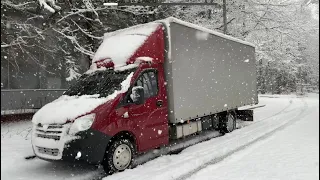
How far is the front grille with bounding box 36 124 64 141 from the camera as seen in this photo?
6117 millimetres

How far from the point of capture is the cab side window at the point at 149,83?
7363mm

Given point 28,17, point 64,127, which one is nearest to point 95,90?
point 64,127

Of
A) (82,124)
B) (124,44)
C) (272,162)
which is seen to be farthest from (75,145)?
(272,162)

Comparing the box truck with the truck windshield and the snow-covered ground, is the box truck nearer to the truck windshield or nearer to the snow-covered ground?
the truck windshield

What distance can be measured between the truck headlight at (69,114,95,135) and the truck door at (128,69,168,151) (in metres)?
1.00

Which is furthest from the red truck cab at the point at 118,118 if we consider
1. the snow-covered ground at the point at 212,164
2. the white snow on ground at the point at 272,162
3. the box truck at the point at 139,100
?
the white snow on ground at the point at 272,162

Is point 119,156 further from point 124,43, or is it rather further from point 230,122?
point 230,122

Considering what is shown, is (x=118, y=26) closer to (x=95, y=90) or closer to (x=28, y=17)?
(x=28, y=17)

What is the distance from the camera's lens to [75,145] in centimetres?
598

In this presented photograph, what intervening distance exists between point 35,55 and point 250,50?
8.54 m

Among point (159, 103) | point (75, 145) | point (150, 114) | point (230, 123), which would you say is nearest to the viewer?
point (75, 145)

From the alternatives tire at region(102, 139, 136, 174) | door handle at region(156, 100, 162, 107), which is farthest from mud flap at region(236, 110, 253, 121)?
tire at region(102, 139, 136, 174)

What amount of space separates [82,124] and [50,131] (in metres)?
0.72

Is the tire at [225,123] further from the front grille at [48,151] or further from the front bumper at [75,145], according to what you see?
the front grille at [48,151]
